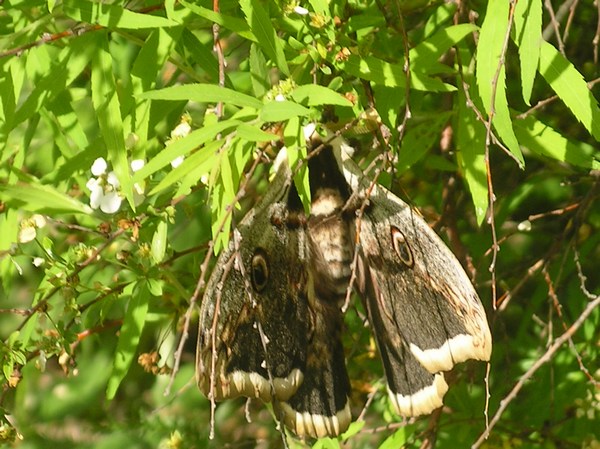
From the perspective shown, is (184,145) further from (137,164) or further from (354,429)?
(354,429)

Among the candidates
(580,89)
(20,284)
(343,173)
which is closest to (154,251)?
(343,173)

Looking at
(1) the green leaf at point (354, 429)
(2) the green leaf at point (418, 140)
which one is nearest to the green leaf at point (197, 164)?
(2) the green leaf at point (418, 140)

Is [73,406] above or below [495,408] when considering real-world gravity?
below

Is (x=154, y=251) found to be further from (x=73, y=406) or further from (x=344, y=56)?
(x=73, y=406)

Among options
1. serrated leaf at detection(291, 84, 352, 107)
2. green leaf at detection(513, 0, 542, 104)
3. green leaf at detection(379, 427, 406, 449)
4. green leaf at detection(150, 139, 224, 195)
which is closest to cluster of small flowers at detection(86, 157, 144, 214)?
green leaf at detection(150, 139, 224, 195)

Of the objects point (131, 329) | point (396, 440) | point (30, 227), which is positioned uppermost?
point (30, 227)

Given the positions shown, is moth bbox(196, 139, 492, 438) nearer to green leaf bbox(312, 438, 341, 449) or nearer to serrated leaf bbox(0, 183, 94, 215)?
green leaf bbox(312, 438, 341, 449)

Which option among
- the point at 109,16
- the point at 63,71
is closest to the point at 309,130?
the point at 109,16
